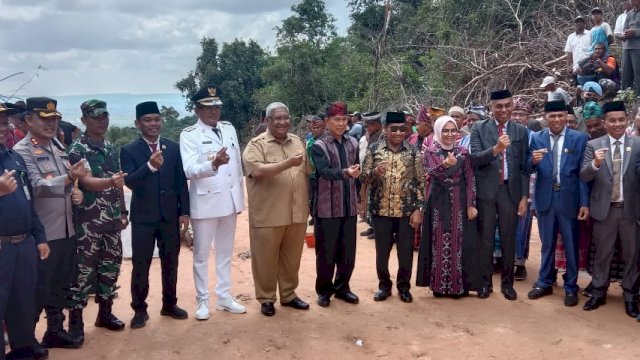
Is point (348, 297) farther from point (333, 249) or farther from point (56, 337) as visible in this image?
point (56, 337)

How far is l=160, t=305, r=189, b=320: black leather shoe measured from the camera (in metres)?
5.08

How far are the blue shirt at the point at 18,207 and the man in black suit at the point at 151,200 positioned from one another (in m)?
0.82

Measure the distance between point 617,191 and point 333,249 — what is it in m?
2.72

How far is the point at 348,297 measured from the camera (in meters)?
5.50

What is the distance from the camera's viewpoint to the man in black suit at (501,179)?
5.38 meters

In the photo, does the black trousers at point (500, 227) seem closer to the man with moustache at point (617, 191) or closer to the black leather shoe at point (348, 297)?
the man with moustache at point (617, 191)

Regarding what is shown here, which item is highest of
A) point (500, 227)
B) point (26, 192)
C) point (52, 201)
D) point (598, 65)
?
point (598, 65)

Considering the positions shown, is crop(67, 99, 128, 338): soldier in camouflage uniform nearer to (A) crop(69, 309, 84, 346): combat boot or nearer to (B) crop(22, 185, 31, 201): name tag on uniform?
(A) crop(69, 309, 84, 346): combat boot

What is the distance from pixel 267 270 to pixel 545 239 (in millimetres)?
2840

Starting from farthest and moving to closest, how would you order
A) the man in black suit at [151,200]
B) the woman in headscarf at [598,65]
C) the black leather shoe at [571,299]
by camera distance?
the woman in headscarf at [598,65] → the black leather shoe at [571,299] → the man in black suit at [151,200]

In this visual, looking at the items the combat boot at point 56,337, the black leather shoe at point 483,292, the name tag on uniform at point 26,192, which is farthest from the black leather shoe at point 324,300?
the name tag on uniform at point 26,192

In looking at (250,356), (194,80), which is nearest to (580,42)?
(250,356)

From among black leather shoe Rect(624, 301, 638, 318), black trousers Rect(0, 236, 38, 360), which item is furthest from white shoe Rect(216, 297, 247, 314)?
black leather shoe Rect(624, 301, 638, 318)

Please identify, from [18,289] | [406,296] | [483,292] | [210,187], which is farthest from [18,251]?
[483,292]
